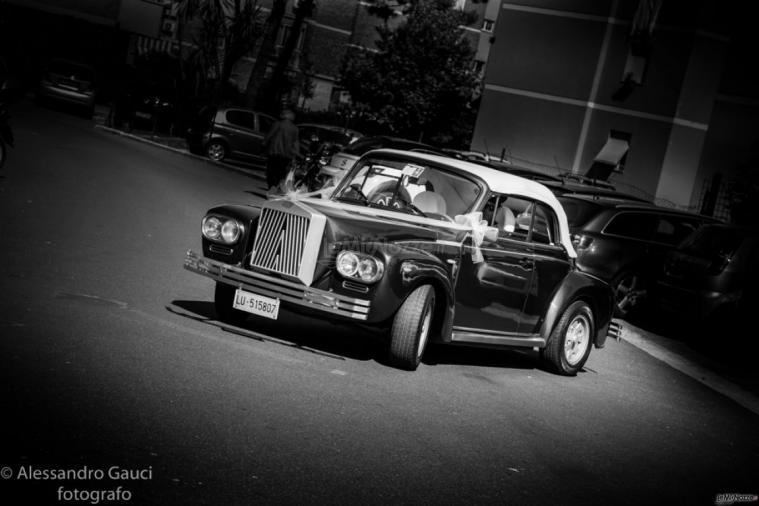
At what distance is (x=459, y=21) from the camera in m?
54.2

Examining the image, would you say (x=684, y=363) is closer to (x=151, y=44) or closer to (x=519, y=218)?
(x=519, y=218)

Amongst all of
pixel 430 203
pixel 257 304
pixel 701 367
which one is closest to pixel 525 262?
pixel 430 203

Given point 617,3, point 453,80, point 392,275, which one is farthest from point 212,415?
point 453,80

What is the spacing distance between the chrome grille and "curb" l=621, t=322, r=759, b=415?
515cm

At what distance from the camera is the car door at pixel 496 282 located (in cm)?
853

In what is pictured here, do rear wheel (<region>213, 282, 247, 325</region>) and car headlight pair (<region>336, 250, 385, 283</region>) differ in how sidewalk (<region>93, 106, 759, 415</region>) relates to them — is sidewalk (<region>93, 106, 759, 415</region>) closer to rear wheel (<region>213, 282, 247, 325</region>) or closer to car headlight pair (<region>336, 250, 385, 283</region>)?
car headlight pair (<region>336, 250, 385, 283</region>)

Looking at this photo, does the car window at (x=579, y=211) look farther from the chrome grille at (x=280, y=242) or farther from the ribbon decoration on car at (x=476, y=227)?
the chrome grille at (x=280, y=242)

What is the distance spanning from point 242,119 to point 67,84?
6550 mm

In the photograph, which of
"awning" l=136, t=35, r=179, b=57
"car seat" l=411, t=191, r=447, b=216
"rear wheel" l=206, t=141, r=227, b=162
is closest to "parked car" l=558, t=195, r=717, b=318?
"car seat" l=411, t=191, r=447, b=216

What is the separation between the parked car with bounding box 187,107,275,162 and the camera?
1201 inches

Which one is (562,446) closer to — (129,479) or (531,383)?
(531,383)

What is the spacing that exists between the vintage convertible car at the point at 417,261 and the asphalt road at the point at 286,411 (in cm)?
41

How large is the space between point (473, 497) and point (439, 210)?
3844 millimetres

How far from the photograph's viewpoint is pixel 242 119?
31438mm
